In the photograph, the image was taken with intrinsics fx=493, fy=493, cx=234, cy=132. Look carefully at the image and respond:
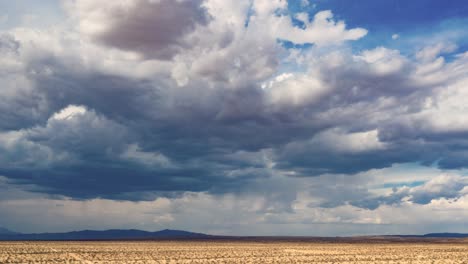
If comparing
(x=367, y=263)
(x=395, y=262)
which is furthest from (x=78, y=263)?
(x=395, y=262)

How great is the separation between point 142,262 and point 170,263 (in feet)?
11.2

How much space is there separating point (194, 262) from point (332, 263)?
15173mm

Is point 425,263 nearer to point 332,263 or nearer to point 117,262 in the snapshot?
point 332,263

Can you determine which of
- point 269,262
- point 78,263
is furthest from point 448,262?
point 78,263

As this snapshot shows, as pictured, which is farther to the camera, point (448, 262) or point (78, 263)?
point (448, 262)

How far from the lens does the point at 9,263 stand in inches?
1933

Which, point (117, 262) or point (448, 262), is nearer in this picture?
point (117, 262)

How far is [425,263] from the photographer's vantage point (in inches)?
2188

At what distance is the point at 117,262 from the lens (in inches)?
2072

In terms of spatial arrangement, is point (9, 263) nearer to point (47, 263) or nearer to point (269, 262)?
point (47, 263)

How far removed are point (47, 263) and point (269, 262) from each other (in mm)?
23107

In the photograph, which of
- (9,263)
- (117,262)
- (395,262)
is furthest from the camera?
(395,262)

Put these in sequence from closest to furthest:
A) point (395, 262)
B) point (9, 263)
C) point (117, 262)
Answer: point (9, 263), point (117, 262), point (395, 262)

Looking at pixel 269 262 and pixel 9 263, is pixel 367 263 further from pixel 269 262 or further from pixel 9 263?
pixel 9 263
